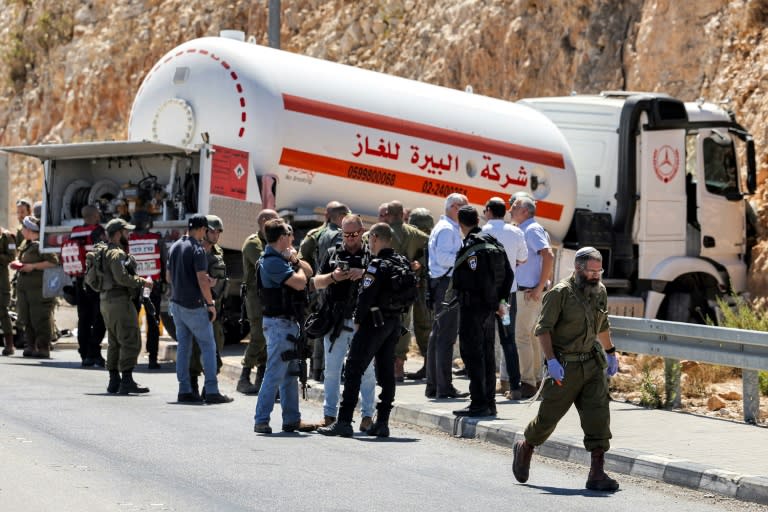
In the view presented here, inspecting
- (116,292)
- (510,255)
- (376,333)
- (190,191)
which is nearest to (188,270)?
(116,292)

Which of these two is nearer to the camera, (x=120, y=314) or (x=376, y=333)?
(x=376, y=333)

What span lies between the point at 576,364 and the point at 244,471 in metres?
2.25

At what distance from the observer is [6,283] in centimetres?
1748

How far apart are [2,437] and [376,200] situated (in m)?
8.00

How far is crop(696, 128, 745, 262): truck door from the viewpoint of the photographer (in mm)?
19328

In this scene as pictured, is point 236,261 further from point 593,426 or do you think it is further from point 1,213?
point 593,426

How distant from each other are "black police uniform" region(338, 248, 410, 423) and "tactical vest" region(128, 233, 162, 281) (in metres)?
4.86

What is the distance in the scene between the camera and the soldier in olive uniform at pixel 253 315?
13719 millimetres

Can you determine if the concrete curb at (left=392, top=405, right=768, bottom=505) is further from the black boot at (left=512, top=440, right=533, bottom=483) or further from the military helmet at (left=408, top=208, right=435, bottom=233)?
the military helmet at (left=408, top=208, right=435, bottom=233)

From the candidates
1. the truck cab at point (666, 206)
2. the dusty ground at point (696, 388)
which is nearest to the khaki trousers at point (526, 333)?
the dusty ground at point (696, 388)

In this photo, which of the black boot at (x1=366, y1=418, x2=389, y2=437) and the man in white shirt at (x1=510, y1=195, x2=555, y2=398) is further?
the man in white shirt at (x1=510, y1=195, x2=555, y2=398)

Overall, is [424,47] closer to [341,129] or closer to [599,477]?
[341,129]

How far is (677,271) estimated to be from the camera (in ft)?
62.8

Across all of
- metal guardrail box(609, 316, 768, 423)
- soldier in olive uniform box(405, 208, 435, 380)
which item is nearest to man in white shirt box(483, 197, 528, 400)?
metal guardrail box(609, 316, 768, 423)
